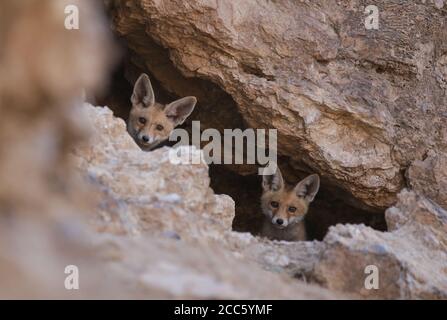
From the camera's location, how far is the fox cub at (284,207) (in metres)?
7.31

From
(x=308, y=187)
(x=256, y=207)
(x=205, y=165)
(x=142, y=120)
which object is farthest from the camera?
(x=256, y=207)

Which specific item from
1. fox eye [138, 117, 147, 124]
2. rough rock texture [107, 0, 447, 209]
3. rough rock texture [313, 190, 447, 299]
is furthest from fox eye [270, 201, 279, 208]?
rough rock texture [313, 190, 447, 299]

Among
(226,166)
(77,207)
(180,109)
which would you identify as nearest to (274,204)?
(226,166)

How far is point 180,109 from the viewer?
7.11 m

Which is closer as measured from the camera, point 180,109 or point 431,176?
point 431,176

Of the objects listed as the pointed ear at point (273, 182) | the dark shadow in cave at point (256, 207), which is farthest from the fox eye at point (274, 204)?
the dark shadow in cave at point (256, 207)

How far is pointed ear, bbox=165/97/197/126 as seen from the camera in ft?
22.8

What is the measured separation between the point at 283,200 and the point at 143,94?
1.88m

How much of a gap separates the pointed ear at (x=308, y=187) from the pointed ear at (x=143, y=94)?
5.82ft

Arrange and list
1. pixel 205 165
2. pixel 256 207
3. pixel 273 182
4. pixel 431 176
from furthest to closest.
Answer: pixel 256 207 < pixel 273 182 < pixel 431 176 < pixel 205 165

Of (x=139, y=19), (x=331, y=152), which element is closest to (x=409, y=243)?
(x=331, y=152)

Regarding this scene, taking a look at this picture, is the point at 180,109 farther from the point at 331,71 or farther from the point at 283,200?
the point at 331,71

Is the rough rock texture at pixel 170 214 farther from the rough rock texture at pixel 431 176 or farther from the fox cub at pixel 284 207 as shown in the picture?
the fox cub at pixel 284 207
